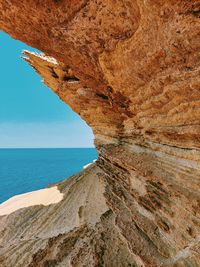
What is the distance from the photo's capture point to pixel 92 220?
472 inches

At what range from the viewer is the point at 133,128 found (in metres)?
12.1

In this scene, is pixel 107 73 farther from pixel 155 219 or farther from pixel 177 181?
pixel 155 219

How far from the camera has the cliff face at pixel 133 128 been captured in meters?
6.88

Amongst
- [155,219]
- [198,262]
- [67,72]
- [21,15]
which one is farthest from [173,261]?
[67,72]

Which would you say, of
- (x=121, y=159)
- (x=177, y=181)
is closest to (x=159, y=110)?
(x=177, y=181)

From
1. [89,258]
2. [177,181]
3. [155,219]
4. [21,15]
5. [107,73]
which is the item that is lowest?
[89,258]

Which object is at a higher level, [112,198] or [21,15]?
[21,15]

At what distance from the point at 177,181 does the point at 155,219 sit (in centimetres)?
175

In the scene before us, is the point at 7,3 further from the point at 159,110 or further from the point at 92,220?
the point at 92,220

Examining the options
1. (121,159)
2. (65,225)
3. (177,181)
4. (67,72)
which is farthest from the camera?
(67,72)

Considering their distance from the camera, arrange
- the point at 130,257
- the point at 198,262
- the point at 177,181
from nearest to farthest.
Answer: the point at 198,262 < the point at 177,181 < the point at 130,257

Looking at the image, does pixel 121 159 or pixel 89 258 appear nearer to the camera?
pixel 89 258

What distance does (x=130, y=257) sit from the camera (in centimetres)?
968

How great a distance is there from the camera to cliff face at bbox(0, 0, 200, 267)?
6875mm
